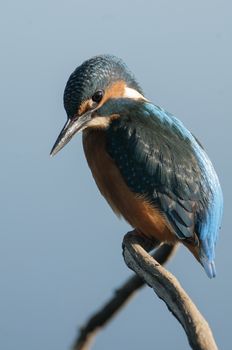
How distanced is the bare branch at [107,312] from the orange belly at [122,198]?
0.42m

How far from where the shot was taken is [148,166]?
2.94 metres

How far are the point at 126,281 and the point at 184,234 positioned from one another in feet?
1.31

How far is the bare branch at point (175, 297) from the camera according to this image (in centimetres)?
178

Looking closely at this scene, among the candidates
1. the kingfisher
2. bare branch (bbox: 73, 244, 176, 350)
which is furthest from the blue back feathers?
bare branch (bbox: 73, 244, 176, 350)

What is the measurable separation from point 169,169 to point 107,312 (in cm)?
71

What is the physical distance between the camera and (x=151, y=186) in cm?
294

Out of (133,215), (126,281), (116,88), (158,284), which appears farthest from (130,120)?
(158,284)

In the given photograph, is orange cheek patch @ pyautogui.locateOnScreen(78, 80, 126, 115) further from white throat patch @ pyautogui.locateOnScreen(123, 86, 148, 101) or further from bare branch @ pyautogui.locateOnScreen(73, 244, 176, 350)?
bare branch @ pyautogui.locateOnScreen(73, 244, 176, 350)

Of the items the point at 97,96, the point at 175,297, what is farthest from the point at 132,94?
the point at 175,297

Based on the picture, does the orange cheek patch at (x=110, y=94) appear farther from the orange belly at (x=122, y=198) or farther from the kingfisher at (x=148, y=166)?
the orange belly at (x=122, y=198)

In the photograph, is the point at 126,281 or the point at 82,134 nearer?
the point at 126,281

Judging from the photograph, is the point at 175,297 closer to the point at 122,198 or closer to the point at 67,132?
the point at 67,132

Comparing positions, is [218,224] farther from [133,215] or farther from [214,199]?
[133,215]

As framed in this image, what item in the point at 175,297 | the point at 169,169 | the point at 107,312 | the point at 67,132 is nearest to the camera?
the point at 175,297
